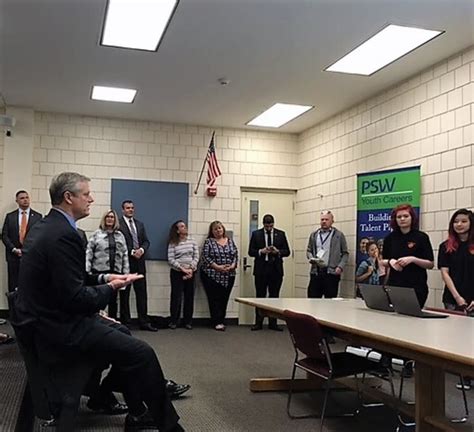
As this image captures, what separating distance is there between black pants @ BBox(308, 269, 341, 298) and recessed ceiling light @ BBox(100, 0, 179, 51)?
11.7 ft

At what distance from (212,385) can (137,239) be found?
11.9 ft

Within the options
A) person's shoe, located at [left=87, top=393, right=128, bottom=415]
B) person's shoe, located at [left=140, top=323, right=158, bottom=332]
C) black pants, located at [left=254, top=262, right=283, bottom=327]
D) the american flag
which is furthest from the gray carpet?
the american flag

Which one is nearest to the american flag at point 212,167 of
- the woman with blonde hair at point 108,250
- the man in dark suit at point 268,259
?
the man in dark suit at point 268,259

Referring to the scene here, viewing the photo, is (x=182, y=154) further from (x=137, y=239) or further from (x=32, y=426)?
(x=32, y=426)

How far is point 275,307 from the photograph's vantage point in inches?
155

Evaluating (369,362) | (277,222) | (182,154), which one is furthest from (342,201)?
(369,362)

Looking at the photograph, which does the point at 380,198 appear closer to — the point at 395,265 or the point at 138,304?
the point at 395,265

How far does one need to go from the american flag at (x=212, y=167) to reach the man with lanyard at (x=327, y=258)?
5.72 ft

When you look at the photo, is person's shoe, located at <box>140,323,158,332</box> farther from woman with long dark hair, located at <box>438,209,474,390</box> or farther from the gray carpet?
woman with long dark hair, located at <box>438,209,474,390</box>

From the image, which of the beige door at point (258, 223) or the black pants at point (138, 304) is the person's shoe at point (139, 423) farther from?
the beige door at point (258, 223)

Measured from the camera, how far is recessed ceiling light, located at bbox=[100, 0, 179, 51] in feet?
14.8

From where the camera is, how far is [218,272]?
8.02 meters

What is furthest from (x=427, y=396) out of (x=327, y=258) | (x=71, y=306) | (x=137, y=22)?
(x=327, y=258)

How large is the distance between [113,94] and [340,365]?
4.86 metres
